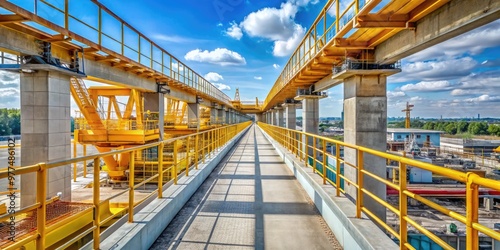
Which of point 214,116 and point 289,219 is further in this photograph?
point 214,116

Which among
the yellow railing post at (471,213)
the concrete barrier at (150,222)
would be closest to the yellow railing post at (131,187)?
the concrete barrier at (150,222)

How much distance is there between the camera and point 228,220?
4738 millimetres

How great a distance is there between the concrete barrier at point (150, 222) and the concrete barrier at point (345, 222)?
2613mm

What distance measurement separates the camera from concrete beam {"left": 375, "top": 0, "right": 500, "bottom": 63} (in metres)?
4.48

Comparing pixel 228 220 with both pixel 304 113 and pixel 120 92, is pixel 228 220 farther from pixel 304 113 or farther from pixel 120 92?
Answer: pixel 120 92

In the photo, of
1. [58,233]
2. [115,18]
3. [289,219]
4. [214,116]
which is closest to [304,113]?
[115,18]

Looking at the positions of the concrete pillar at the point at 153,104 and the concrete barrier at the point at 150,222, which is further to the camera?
the concrete pillar at the point at 153,104

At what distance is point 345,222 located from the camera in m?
3.70

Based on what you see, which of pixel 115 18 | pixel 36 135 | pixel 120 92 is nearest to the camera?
pixel 36 135

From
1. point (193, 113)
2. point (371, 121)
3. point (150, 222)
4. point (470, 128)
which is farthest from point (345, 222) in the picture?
point (470, 128)

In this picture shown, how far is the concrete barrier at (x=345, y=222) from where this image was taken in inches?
117

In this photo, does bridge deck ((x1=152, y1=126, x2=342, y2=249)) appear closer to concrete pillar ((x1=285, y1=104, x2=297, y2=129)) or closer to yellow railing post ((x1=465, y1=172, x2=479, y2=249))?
yellow railing post ((x1=465, y1=172, x2=479, y2=249))

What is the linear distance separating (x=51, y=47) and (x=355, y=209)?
911 cm

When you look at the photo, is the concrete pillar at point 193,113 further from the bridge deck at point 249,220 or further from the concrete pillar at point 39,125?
the bridge deck at point 249,220
